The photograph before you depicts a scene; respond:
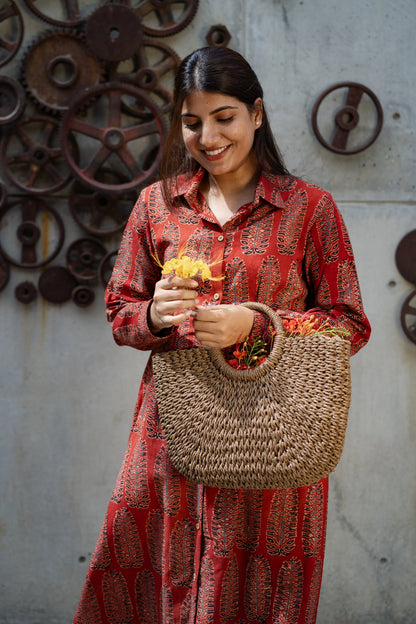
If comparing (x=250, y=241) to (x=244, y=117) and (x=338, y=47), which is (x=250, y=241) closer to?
(x=244, y=117)

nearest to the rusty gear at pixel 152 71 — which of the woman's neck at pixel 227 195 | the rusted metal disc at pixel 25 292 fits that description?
the rusted metal disc at pixel 25 292

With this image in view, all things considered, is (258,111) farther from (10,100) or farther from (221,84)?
(10,100)

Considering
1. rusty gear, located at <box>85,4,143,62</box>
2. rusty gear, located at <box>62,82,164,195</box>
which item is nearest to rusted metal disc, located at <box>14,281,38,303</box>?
rusty gear, located at <box>62,82,164,195</box>

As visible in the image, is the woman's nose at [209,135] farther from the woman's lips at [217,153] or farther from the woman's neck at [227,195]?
the woman's neck at [227,195]

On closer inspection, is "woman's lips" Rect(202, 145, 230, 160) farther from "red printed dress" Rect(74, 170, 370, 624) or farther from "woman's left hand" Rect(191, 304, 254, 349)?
"woman's left hand" Rect(191, 304, 254, 349)

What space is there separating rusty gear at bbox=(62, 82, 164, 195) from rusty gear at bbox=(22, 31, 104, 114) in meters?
0.07

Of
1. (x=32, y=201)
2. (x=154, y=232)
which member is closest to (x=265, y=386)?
(x=154, y=232)

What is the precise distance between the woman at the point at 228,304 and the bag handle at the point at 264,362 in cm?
4

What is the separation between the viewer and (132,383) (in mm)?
2555

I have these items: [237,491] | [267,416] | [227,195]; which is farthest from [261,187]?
[237,491]

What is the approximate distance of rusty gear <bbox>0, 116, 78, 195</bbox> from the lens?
2.37 meters

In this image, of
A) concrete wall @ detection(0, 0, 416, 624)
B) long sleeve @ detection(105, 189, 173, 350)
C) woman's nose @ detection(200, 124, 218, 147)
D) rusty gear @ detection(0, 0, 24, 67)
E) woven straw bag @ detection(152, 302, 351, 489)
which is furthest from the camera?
concrete wall @ detection(0, 0, 416, 624)

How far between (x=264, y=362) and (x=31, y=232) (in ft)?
4.58

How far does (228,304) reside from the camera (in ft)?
4.76
